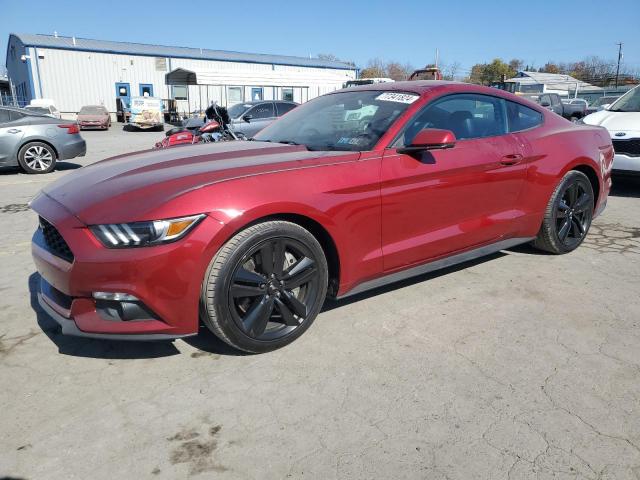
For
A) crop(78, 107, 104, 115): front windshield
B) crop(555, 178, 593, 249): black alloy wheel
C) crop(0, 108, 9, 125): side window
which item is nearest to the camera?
crop(555, 178, 593, 249): black alloy wheel

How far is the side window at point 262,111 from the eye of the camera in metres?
13.9

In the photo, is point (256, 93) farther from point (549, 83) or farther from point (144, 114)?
point (549, 83)

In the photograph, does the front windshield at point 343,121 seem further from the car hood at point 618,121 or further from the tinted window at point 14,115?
the tinted window at point 14,115

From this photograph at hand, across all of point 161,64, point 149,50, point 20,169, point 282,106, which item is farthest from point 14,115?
point 149,50

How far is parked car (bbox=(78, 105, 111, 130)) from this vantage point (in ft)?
88.9

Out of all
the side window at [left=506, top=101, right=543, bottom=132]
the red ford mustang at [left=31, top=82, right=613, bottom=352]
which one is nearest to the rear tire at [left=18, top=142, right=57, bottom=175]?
the red ford mustang at [left=31, top=82, right=613, bottom=352]

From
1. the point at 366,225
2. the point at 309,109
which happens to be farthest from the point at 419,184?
the point at 309,109

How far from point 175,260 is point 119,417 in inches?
29.6

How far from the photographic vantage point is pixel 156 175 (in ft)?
9.05

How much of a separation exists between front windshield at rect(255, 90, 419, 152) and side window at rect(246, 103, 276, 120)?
10084 mm

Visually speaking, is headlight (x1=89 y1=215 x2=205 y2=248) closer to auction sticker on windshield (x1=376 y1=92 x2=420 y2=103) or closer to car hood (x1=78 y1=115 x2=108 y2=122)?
auction sticker on windshield (x1=376 y1=92 x2=420 y2=103)

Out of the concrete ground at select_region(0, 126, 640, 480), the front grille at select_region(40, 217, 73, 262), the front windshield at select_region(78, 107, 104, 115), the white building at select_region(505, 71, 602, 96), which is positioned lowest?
the concrete ground at select_region(0, 126, 640, 480)

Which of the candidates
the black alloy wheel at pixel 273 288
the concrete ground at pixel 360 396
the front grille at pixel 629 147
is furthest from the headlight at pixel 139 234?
the front grille at pixel 629 147

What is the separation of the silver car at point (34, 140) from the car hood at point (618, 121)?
9780 millimetres
